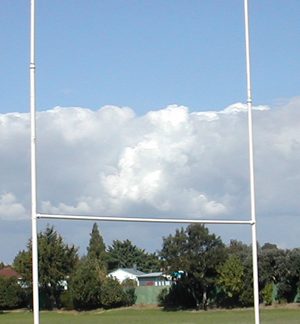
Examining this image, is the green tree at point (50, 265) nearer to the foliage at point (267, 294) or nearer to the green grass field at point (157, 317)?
the green grass field at point (157, 317)

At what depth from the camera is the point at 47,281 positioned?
64.2 meters

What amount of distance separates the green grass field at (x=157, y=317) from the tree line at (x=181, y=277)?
1647 mm

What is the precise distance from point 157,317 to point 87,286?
12.8 metres

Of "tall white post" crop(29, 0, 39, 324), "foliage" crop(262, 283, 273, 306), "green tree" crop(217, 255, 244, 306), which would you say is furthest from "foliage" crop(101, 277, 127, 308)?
"tall white post" crop(29, 0, 39, 324)

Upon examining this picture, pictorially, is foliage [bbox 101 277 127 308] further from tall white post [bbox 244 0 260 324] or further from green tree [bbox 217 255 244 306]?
tall white post [bbox 244 0 260 324]

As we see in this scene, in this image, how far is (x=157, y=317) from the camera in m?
49.6

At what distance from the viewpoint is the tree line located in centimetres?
5488

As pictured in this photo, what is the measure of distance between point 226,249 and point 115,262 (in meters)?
66.3

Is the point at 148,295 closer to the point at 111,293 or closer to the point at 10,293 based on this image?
the point at 111,293

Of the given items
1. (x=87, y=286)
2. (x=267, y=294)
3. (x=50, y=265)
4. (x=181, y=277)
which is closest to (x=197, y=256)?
(x=181, y=277)

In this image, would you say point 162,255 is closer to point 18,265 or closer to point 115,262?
point 18,265

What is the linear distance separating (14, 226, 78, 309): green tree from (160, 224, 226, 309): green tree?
1108cm

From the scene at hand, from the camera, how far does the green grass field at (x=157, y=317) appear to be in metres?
42.2

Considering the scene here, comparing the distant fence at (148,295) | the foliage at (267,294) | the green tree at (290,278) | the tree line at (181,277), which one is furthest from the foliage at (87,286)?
the green tree at (290,278)
